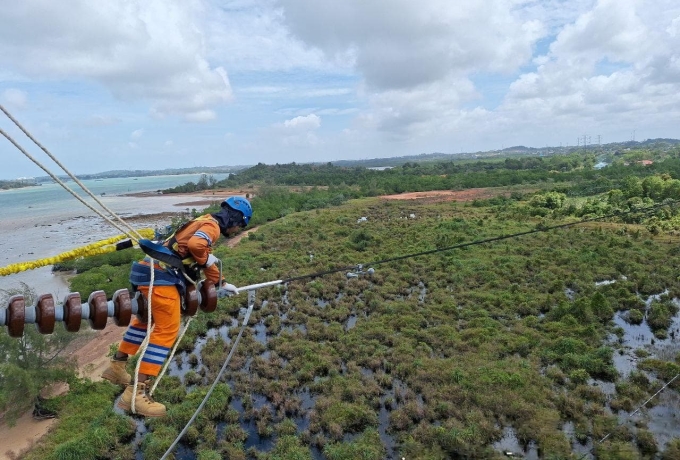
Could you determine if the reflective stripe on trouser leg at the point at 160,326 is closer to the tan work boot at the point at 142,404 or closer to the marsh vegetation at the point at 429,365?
the tan work boot at the point at 142,404

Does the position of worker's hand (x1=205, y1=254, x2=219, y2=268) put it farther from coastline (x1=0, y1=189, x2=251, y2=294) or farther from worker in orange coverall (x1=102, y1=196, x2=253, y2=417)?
coastline (x1=0, y1=189, x2=251, y2=294)

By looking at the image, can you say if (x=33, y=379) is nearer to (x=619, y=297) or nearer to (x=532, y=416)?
(x=532, y=416)

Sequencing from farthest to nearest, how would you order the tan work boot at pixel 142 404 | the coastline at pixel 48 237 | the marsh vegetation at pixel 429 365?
the coastline at pixel 48 237 < the marsh vegetation at pixel 429 365 < the tan work boot at pixel 142 404

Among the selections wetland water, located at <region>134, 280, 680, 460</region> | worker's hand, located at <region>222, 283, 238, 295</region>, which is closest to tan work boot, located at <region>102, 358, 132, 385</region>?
worker's hand, located at <region>222, 283, 238, 295</region>

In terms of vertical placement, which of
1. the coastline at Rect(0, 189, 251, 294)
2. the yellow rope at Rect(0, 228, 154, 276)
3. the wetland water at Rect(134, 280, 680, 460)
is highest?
the yellow rope at Rect(0, 228, 154, 276)

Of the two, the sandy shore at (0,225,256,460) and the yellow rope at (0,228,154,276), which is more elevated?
the yellow rope at (0,228,154,276)

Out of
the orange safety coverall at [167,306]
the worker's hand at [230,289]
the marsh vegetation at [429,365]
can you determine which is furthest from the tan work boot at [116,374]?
the marsh vegetation at [429,365]

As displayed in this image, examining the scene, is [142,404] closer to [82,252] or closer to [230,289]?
[230,289]

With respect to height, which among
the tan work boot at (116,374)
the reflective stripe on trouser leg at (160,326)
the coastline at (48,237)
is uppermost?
the reflective stripe on trouser leg at (160,326)

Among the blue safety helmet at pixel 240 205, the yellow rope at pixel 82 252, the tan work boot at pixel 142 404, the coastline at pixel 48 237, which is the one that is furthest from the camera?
the coastline at pixel 48 237
